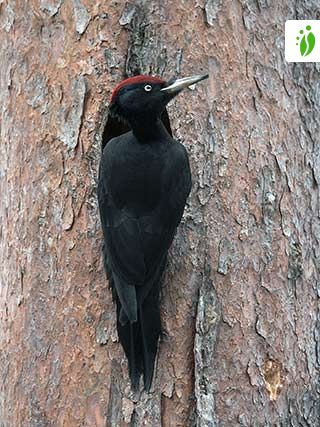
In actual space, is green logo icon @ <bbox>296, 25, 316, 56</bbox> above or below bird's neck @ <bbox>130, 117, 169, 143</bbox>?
above

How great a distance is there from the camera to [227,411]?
119 inches

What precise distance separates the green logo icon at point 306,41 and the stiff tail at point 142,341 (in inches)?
38.9

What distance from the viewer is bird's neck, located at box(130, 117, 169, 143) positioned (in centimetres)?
306

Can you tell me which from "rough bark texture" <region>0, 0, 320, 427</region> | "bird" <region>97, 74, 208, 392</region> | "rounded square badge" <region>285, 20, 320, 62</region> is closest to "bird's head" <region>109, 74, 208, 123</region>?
"bird" <region>97, 74, 208, 392</region>

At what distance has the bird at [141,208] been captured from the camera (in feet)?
9.66

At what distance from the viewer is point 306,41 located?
3.27m

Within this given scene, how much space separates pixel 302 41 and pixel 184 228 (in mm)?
774

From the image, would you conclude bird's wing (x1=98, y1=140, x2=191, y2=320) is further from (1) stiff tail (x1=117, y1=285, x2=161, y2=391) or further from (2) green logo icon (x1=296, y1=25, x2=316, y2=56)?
(2) green logo icon (x1=296, y1=25, x2=316, y2=56)

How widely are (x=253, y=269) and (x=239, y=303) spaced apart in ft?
0.40

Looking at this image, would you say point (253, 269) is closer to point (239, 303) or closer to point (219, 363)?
point (239, 303)

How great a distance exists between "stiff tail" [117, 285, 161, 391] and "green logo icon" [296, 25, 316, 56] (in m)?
0.99

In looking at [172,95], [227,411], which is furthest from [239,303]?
[172,95]

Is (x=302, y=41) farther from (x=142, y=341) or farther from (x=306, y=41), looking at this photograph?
(x=142, y=341)

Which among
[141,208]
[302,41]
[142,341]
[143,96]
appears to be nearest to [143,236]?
[141,208]
